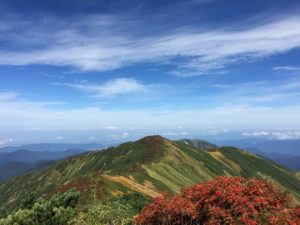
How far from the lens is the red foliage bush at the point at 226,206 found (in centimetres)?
1888

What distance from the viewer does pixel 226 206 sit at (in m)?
19.6

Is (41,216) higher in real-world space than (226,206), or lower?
lower

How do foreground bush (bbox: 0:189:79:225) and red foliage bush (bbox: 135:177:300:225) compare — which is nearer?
red foliage bush (bbox: 135:177:300:225)

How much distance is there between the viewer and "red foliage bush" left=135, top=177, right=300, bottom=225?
743 inches

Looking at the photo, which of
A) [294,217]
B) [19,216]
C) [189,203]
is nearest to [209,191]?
[189,203]

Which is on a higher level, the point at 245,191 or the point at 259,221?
the point at 245,191

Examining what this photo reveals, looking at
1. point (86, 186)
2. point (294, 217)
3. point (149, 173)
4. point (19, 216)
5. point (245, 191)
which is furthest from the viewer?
point (149, 173)

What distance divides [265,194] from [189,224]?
15.8 feet

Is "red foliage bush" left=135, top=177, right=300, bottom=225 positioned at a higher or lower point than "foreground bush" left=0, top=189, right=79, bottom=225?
higher

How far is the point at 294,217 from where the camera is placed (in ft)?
61.6

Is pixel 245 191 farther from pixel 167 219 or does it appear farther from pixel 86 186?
pixel 86 186

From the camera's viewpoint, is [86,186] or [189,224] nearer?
[189,224]

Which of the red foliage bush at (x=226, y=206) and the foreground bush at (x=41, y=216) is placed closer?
the red foliage bush at (x=226, y=206)

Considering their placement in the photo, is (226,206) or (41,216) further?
(41,216)
